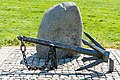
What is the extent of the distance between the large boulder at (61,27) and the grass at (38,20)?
1.87m

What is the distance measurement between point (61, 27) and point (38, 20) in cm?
636

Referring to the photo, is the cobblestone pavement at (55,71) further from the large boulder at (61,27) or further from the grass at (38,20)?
the grass at (38,20)

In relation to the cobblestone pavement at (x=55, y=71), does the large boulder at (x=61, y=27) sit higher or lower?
higher

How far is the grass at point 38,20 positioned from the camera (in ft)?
38.7

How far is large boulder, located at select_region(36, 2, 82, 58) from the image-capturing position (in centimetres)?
890

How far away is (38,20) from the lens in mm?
15156

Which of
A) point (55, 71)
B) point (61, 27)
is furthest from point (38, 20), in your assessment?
point (55, 71)

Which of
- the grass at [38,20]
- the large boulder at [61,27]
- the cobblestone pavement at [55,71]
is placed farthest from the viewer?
the grass at [38,20]

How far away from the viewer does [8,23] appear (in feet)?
47.0

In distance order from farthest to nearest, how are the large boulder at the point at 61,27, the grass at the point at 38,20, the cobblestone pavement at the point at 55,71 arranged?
the grass at the point at 38,20 < the large boulder at the point at 61,27 < the cobblestone pavement at the point at 55,71

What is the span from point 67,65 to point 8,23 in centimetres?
640

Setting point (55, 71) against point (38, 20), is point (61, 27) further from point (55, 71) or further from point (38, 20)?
point (38, 20)

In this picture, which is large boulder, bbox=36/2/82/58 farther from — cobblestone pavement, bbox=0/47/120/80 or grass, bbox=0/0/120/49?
grass, bbox=0/0/120/49

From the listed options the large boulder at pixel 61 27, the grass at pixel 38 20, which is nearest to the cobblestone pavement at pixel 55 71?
the large boulder at pixel 61 27
